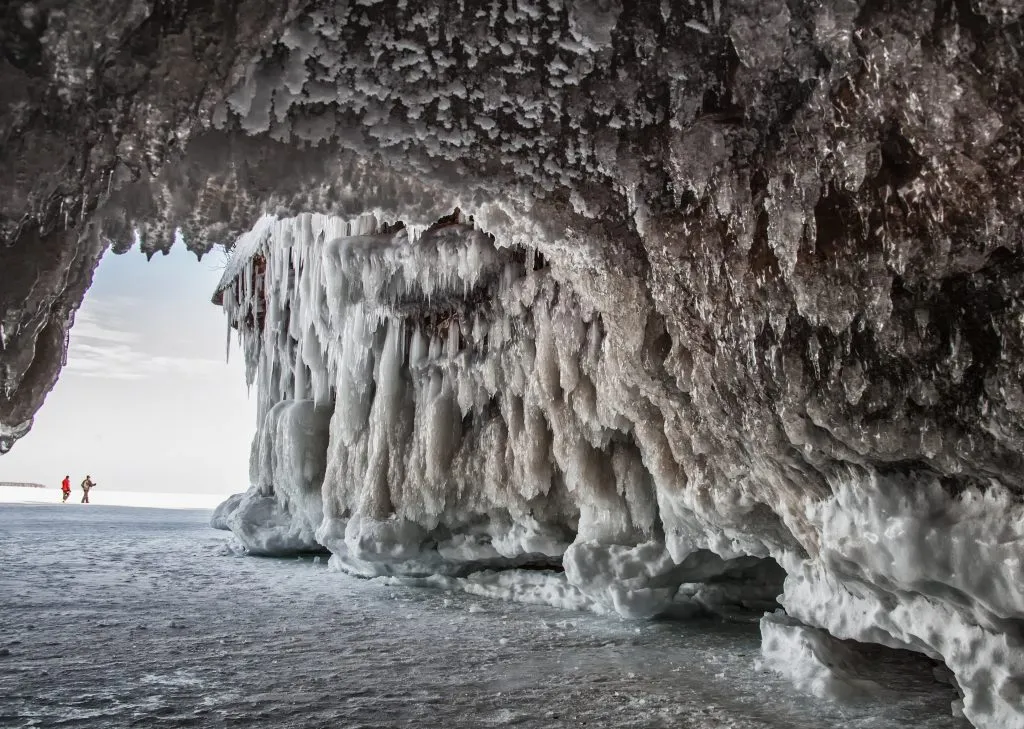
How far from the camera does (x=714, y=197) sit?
2.86 metres

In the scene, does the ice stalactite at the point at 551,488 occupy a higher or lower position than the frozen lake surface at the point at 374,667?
higher

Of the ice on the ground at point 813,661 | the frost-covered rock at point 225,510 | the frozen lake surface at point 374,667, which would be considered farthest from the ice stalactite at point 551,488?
the frost-covered rock at point 225,510

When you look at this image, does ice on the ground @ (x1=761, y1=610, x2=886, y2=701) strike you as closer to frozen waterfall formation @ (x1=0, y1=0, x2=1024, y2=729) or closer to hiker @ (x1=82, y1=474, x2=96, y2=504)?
frozen waterfall formation @ (x1=0, y1=0, x2=1024, y2=729)

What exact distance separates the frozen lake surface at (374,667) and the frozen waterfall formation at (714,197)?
646 mm

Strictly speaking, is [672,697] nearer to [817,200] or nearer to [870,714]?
[870,714]

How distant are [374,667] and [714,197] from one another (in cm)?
336

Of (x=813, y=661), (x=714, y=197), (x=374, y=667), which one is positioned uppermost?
(x=714, y=197)

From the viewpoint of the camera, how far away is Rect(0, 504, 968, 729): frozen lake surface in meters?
3.40

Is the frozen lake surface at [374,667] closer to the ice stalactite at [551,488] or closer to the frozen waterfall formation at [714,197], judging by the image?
the ice stalactite at [551,488]

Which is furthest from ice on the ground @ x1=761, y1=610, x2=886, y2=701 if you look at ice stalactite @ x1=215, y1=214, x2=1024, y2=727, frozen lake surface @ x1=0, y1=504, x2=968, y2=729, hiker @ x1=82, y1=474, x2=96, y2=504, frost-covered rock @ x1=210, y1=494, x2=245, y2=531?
hiker @ x1=82, y1=474, x2=96, y2=504

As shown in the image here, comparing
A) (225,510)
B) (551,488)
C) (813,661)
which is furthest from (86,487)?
(813,661)

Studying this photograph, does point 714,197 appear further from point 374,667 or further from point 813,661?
point 374,667

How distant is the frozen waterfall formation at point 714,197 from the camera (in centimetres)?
207

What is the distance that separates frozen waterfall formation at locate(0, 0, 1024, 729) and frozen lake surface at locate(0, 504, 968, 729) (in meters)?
0.65
